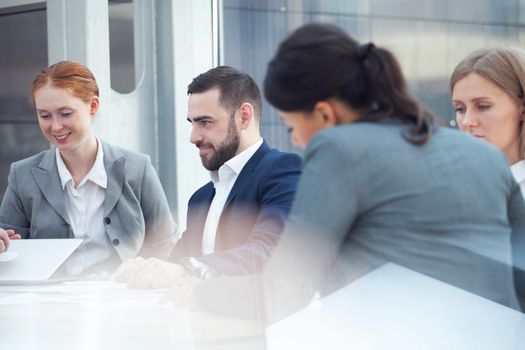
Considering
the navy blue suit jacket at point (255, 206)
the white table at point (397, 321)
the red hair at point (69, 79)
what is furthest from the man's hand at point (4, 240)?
the white table at point (397, 321)

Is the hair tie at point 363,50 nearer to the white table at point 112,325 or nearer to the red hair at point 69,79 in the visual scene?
the white table at point 112,325

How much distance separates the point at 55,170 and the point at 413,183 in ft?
4.98

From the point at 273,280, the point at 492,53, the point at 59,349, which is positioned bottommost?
the point at 59,349

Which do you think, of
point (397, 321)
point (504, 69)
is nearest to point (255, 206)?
point (504, 69)

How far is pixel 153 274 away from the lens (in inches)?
70.0

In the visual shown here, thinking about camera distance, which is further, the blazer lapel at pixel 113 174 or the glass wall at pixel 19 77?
the glass wall at pixel 19 77

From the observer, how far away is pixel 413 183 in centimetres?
112

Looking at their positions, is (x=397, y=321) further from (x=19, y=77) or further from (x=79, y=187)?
(x=19, y=77)

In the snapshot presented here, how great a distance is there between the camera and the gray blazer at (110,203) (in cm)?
242

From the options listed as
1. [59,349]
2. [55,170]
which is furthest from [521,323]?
[55,170]

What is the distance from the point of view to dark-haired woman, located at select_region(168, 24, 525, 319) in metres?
1.10

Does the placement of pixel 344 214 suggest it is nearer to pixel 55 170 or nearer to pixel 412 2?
pixel 55 170

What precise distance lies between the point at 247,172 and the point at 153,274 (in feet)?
1.70

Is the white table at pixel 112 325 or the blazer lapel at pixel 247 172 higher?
the blazer lapel at pixel 247 172
